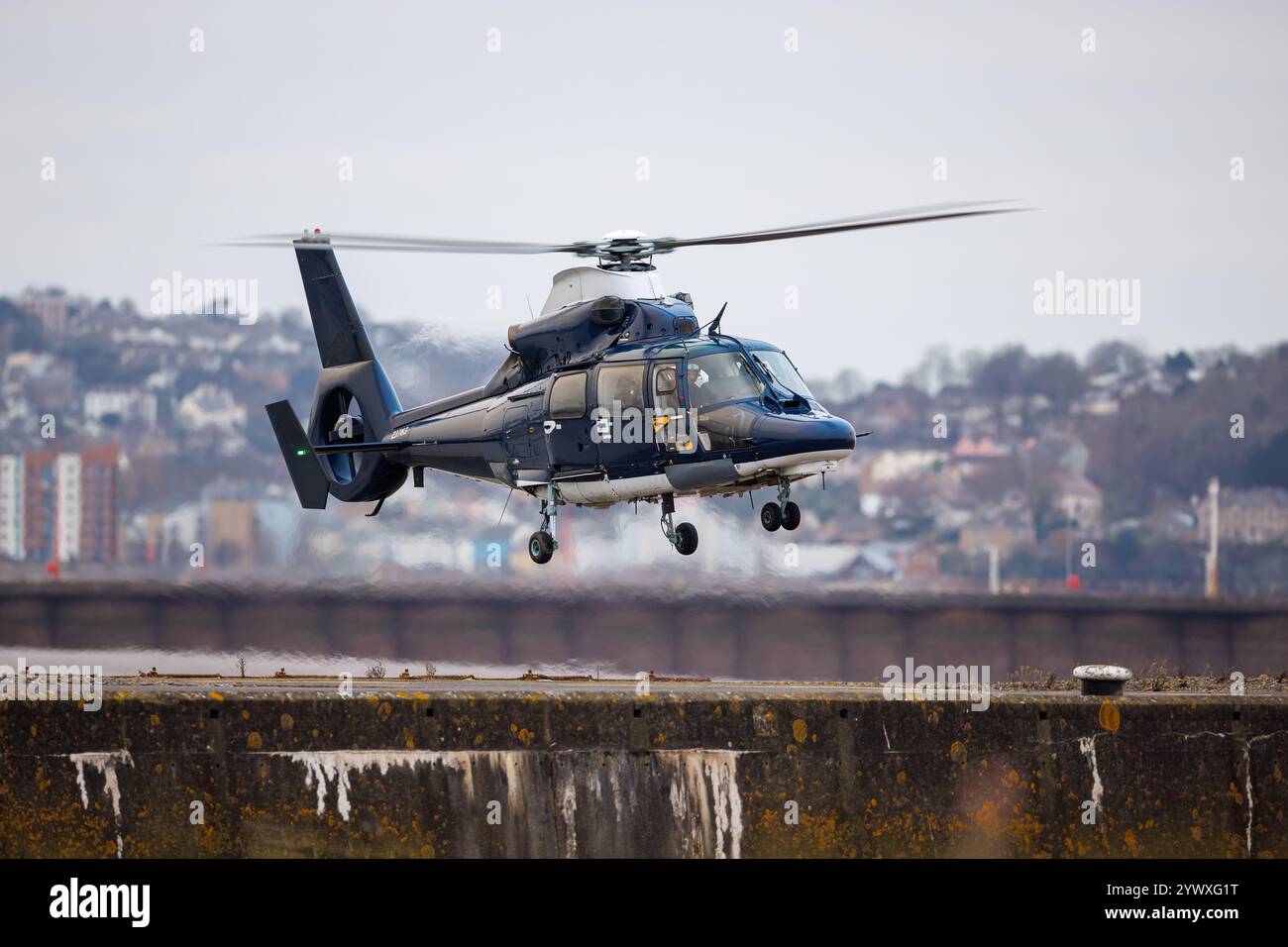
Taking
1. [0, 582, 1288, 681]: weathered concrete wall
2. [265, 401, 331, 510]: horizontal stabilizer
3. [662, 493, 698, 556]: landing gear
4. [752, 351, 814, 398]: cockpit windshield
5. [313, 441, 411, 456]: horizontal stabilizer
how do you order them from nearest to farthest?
[752, 351, 814, 398]: cockpit windshield
[662, 493, 698, 556]: landing gear
[313, 441, 411, 456]: horizontal stabilizer
[265, 401, 331, 510]: horizontal stabilizer
[0, 582, 1288, 681]: weathered concrete wall

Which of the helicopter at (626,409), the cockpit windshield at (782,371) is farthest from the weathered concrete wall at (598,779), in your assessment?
the cockpit windshield at (782,371)

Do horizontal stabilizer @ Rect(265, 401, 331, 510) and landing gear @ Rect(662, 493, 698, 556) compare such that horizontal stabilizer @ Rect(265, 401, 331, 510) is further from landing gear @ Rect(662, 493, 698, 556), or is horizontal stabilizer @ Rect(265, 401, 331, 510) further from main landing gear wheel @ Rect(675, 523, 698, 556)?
main landing gear wheel @ Rect(675, 523, 698, 556)

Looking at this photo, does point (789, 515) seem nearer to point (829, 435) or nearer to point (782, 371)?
point (829, 435)

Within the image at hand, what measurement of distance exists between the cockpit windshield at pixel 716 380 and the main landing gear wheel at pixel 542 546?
14.2ft

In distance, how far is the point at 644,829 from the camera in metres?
17.0

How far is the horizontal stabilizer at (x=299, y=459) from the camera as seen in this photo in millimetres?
33594

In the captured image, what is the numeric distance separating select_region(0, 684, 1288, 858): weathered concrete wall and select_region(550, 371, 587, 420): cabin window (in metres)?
11.7

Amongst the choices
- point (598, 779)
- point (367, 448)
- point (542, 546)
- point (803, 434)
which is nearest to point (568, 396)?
point (542, 546)

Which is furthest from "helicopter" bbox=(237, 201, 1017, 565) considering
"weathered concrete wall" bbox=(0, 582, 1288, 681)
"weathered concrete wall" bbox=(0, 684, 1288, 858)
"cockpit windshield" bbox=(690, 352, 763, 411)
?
"weathered concrete wall" bbox=(0, 684, 1288, 858)

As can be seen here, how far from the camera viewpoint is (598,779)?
17.0m

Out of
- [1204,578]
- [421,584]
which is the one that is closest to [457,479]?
[421,584]

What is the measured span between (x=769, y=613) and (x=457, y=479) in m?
9.49

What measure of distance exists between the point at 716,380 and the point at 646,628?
17.2m

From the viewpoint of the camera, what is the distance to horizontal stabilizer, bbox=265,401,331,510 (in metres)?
33.6
